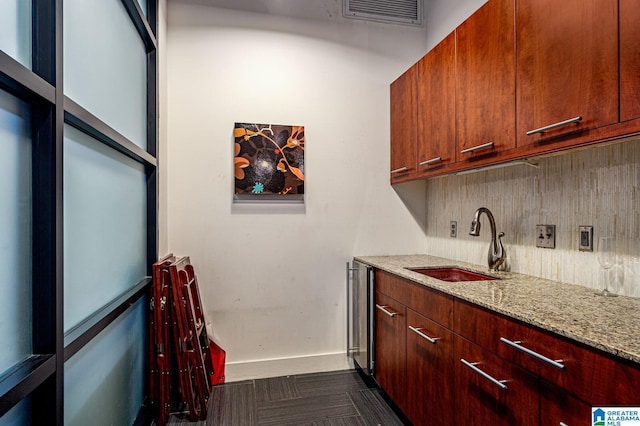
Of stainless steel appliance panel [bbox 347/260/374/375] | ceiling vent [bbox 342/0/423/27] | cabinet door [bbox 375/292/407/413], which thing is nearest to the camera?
cabinet door [bbox 375/292/407/413]

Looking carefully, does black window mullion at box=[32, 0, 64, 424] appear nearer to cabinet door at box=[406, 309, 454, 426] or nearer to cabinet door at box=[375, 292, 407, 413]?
cabinet door at box=[406, 309, 454, 426]

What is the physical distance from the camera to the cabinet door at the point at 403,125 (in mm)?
2566

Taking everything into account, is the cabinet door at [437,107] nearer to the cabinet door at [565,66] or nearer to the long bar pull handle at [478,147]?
the long bar pull handle at [478,147]

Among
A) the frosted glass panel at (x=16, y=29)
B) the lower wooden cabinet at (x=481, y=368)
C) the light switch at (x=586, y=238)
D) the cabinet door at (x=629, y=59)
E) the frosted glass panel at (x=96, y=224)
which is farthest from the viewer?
the light switch at (x=586, y=238)

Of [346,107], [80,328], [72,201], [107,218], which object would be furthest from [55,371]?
[346,107]

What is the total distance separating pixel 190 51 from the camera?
2.61 metres

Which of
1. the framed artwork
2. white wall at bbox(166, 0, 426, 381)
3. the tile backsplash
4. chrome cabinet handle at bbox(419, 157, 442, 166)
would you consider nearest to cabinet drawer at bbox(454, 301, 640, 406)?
the tile backsplash

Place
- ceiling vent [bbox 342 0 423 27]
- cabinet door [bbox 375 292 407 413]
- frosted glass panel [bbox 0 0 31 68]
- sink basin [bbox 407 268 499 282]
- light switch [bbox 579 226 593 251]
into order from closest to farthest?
frosted glass panel [bbox 0 0 31 68], light switch [bbox 579 226 593 251], cabinet door [bbox 375 292 407 413], sink basin [bbox 407 268 499 282], ceiling vent [bbox 342 0 423 27]

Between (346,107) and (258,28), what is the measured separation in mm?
874

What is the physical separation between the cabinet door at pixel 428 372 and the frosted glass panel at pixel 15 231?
1.52m

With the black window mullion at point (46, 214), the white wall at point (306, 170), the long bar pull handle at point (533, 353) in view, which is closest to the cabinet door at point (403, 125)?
the white wall at point (306, 170)

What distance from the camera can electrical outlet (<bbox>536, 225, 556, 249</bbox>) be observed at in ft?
5.91
